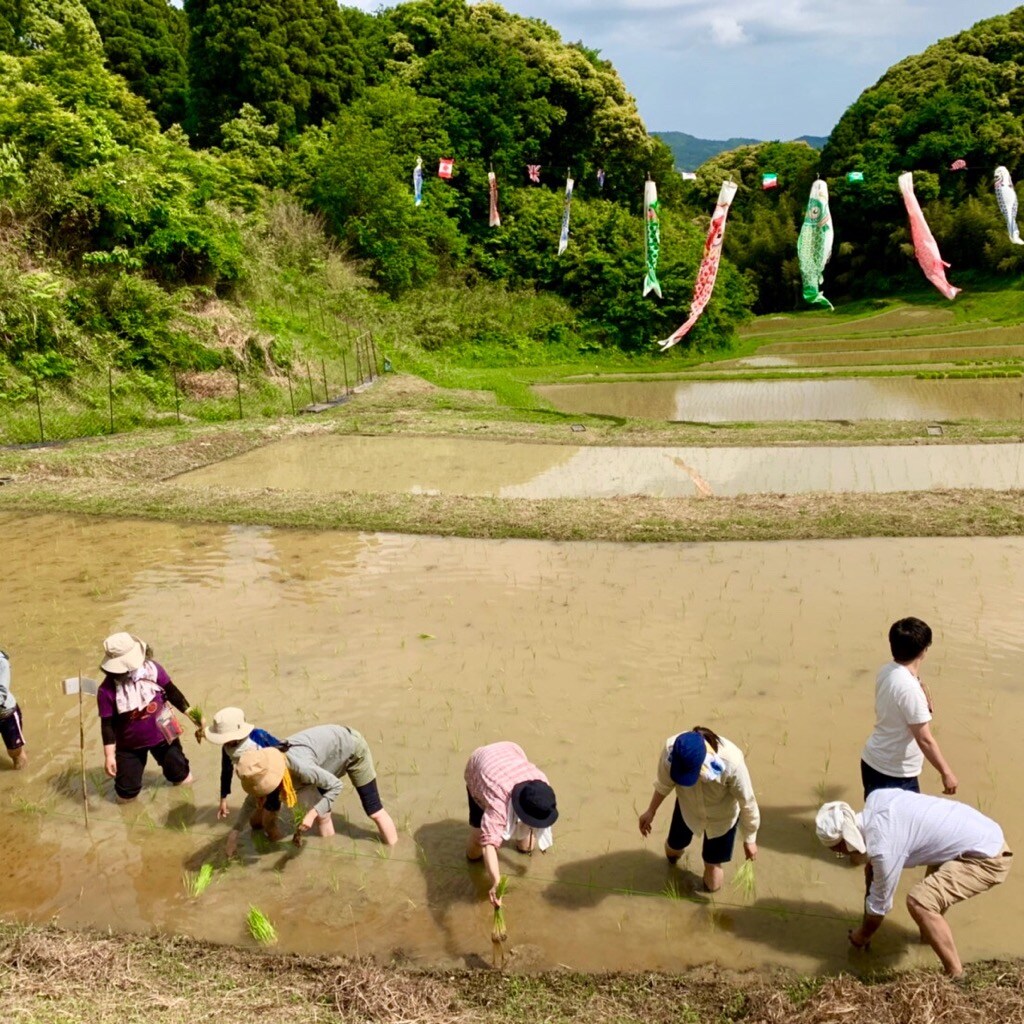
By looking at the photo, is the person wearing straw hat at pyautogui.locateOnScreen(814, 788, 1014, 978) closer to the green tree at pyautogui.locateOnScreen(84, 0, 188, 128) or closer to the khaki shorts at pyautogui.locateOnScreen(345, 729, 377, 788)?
the khaki shorts at pyautogui.locateOnScreen(345, 729, 377, 788)

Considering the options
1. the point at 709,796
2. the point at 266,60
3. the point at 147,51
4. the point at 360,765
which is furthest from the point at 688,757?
the point at 147,51

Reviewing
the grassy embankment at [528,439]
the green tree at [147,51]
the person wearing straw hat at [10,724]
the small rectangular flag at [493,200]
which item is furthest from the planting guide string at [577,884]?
the green tree at [147,51]

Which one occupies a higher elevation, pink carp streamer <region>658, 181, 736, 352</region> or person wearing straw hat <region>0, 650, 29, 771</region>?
pink carp streamer <region>658, 181, 736, 352</region>

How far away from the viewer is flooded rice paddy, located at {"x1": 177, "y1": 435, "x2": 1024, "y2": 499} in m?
11.7

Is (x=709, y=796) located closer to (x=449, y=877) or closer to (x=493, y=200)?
(x=449, y=877)

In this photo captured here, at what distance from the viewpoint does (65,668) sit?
22.6 feet

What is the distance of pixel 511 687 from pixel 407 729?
0.88m

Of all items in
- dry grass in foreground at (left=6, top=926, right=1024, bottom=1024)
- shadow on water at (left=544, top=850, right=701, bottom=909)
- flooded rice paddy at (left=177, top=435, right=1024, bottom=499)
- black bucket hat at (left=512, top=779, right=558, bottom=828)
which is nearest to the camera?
dry grass in foreground at (left=6, top=926, right=1024, bottom=1024)

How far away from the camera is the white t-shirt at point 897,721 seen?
402cm

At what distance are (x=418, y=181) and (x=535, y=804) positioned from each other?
2573cm

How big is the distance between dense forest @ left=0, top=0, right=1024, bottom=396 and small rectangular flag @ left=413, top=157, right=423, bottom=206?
684 millimetres

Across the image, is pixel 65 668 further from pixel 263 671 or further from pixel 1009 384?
pixel 1009 384

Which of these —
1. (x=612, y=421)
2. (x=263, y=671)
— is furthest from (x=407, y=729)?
(x=612, y=421)

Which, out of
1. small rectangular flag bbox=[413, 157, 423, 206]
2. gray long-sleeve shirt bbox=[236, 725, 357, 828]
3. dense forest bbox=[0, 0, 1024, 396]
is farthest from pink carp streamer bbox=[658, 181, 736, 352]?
gray long-sleeve shirt bbox=[236, 725, 357, 828]
